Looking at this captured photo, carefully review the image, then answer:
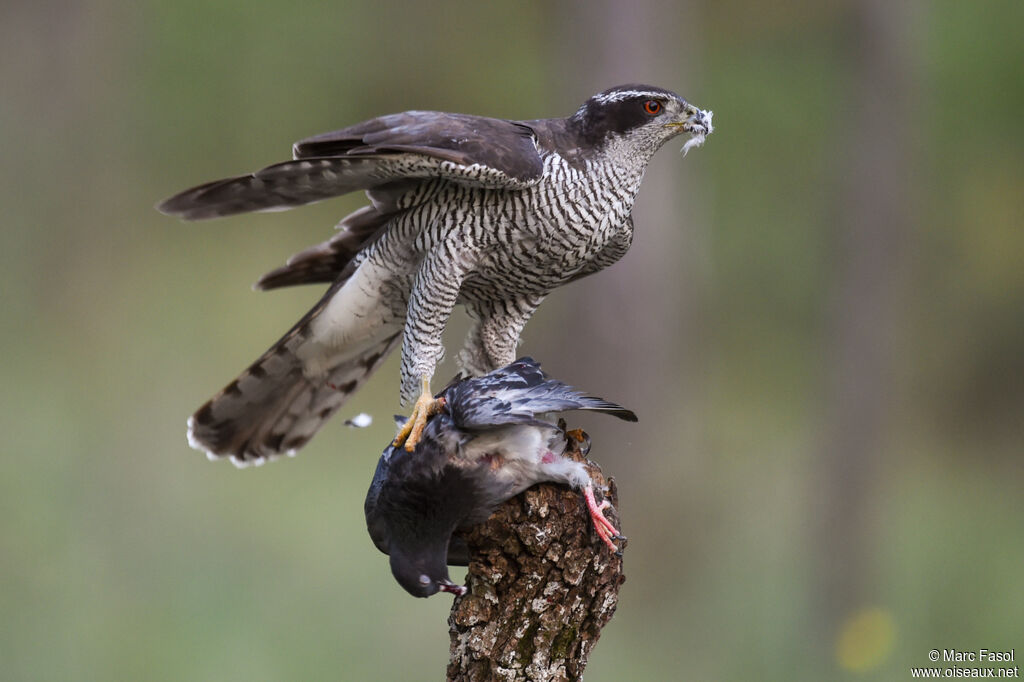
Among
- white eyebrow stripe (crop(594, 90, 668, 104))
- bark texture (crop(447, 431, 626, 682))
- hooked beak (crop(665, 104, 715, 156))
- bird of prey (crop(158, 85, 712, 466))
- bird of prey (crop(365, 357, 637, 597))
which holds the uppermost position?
white eyebrow stripe (crop(594, 90, 668, 104))

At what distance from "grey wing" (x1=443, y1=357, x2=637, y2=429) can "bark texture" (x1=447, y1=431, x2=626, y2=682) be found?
6.9 inches

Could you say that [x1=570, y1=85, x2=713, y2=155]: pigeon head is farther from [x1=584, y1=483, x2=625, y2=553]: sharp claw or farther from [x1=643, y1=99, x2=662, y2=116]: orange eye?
[x1=584, y1=483, x2=625, y2=553]: sharp claw

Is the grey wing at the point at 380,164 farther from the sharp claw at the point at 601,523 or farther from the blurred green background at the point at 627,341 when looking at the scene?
the blurred green background at the point at 627,341

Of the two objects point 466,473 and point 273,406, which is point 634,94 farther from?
point 273,406

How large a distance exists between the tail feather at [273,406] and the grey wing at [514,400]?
1.03 meters

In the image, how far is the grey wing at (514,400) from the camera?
2.27 m

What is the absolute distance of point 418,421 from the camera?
263 centimetres

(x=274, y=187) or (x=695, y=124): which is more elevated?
(x=695, y=124)

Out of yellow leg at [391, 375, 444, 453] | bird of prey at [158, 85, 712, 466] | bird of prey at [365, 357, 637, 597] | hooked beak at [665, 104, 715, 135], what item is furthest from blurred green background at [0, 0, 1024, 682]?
hooked beak at [665, 104, 715, 135]

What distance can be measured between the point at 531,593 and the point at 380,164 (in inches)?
49.0

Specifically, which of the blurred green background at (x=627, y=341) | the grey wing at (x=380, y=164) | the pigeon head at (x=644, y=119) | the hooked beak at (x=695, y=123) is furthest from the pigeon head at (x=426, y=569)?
the blurred green background at (x=627, y=341)

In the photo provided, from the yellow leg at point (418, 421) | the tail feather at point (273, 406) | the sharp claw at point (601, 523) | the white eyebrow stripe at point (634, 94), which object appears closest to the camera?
the sharp claw at point (601, 523)

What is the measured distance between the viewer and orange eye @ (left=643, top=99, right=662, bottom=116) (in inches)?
120

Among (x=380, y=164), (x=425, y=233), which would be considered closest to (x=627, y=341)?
(x=425, y=233)
